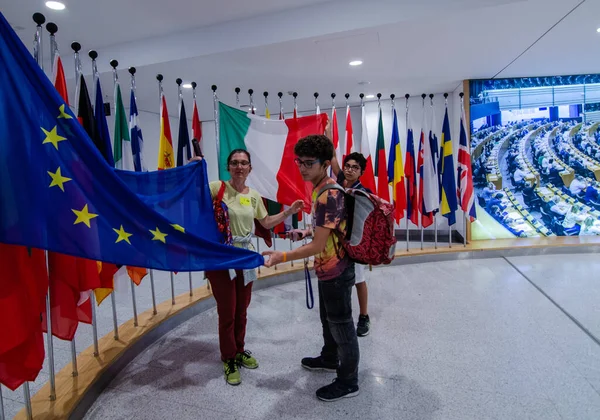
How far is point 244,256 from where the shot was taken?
1979 mm

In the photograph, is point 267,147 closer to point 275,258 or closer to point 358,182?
point 358,182

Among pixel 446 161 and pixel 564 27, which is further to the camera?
pixel 446 161

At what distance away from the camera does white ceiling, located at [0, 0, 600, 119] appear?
3129mm

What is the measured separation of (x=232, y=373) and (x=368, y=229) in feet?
3.87

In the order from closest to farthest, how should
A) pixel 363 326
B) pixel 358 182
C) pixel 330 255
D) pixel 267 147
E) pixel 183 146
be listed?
pixel 330 255
pixel 358 182
pixel 363 326
pixel 183 146
pixel 267 147

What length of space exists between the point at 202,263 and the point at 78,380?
964 millimetres

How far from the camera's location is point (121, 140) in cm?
255

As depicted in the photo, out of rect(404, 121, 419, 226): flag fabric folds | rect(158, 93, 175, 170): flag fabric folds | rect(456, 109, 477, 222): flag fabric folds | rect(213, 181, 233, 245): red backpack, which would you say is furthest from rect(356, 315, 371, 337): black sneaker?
rect(456, 109, 477, 222): flag fabric folds

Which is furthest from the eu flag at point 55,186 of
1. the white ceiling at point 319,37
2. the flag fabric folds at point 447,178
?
the flag fabric folds at point 447,178

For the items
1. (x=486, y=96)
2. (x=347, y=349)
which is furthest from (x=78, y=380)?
(x=486, y=96)

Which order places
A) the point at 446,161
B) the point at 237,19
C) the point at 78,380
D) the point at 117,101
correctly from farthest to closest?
the point at 446,161 → the point at 237,19 → the point at 117,101 → the point at 78,380

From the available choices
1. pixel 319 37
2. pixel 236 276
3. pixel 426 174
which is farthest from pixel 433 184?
pixel 236 276

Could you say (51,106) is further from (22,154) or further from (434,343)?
Result: (434,343)

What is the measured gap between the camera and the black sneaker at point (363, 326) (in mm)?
2764
